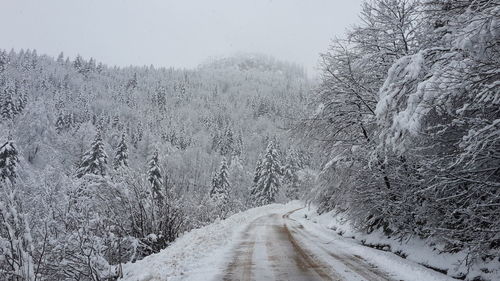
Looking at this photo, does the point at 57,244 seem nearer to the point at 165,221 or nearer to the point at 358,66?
the point at 165,221

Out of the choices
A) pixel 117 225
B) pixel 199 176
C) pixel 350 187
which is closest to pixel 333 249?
pixel 350 187

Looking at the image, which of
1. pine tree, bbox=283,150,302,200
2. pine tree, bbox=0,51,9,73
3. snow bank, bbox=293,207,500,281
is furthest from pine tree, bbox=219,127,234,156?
snow bank, bbox=293,207,500,281

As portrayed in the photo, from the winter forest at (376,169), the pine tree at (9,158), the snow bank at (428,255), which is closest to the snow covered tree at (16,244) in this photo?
the winter forest at (376,169)

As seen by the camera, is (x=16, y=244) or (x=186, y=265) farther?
(x=186, y=265)

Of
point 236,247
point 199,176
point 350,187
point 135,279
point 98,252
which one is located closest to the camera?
point 135,279

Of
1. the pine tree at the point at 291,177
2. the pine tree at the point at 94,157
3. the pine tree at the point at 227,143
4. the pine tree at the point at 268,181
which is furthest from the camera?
the pine tree at the point at 227,143

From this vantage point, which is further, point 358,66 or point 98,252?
point 358,66

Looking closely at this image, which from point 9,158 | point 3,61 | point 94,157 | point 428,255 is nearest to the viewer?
point 428,255

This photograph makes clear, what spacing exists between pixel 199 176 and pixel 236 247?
11705 cm

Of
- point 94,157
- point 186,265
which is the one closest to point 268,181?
point 94,157

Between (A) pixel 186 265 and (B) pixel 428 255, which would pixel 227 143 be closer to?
(B) pixel 428 255

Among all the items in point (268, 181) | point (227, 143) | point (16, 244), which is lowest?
Answer: point (16, 244)

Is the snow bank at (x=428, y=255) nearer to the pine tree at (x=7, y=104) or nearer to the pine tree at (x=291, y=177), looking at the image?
the pine tree at (x=291, y=177)

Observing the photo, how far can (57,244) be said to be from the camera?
31.9 ft
